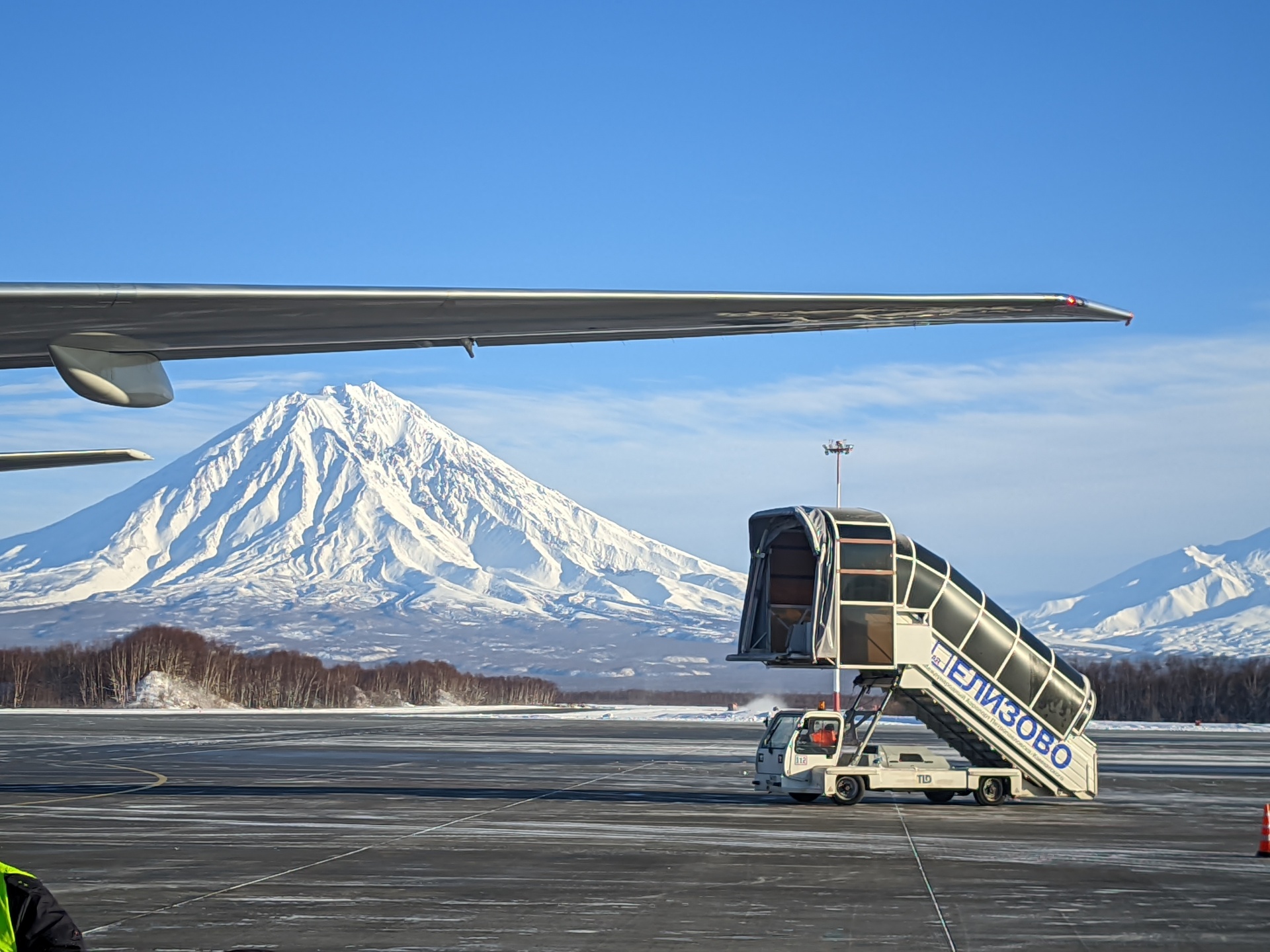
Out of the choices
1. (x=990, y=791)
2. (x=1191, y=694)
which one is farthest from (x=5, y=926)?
(x=1191, y=694)

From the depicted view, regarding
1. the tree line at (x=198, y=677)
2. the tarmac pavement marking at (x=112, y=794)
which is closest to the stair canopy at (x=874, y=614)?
the tarmac pavement marking at (x=112, y=794)

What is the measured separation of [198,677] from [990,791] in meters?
102

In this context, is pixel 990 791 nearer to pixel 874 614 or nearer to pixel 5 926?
pixel 874 614

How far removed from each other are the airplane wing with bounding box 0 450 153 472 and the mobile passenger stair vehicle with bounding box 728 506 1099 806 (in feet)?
44.6

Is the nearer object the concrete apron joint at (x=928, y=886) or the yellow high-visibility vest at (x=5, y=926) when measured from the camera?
the yellow high-visibility vest at (x=5, y=926)

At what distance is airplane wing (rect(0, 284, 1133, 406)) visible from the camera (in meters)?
7.57

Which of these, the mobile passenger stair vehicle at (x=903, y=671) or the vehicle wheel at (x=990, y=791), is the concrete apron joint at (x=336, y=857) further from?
the vehicle wheel at (x=990, y=791)

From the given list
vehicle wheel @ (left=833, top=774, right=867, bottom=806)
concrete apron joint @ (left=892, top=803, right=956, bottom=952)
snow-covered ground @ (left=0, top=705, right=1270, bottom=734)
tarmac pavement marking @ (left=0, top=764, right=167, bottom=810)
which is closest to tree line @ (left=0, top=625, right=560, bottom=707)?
snow-covered ground @ (left=0, top=705, right=1270, bottom=734)

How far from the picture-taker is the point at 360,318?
8.38m

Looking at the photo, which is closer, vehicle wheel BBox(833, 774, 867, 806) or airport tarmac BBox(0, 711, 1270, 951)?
airport tarmac BBox(0, 711, 1270, 951)

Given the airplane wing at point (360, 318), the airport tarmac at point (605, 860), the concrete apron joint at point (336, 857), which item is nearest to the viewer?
the airplane wing at point (360, 318)

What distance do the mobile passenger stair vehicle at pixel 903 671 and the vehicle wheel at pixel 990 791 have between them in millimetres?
26

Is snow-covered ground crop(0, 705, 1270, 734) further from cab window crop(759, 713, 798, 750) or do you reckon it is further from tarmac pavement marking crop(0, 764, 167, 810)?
cab window crop(759, 713, 798, 750)

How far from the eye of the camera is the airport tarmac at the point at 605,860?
13023 mm
